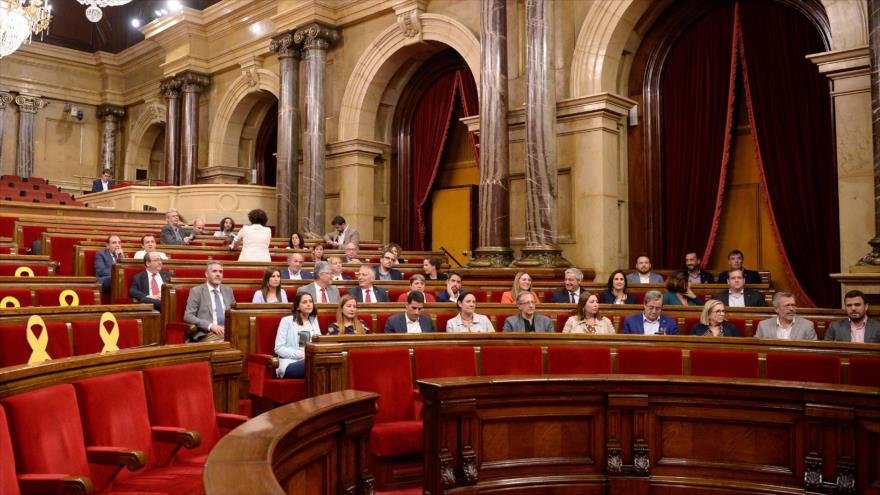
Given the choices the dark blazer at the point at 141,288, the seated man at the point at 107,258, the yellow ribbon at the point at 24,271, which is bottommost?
the dark blazer at the point at 141,288

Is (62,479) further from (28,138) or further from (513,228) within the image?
(28,138)

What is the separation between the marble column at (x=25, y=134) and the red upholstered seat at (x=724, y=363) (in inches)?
690

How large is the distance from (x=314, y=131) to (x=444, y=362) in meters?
8.76

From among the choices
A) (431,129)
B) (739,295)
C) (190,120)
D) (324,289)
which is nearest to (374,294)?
(324,289)

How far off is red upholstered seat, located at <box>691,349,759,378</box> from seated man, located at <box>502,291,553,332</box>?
45.1 inches

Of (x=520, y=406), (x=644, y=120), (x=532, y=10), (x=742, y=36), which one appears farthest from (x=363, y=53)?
(x=520, y=406)

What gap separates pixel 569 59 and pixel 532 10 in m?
0.80

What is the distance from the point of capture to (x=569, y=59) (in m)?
9.30

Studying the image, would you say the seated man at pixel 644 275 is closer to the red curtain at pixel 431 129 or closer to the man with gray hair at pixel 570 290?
the man with gray hair at pixel 570 290

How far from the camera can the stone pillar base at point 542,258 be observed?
8547mm

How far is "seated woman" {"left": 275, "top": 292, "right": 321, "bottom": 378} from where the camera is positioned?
179 inches

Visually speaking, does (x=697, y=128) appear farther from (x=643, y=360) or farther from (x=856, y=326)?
(x=643, y=360)

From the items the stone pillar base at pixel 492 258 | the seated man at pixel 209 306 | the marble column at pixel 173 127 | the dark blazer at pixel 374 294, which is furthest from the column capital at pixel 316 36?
the seated man at pixel 209 306

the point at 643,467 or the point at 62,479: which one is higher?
the point at 62,479
